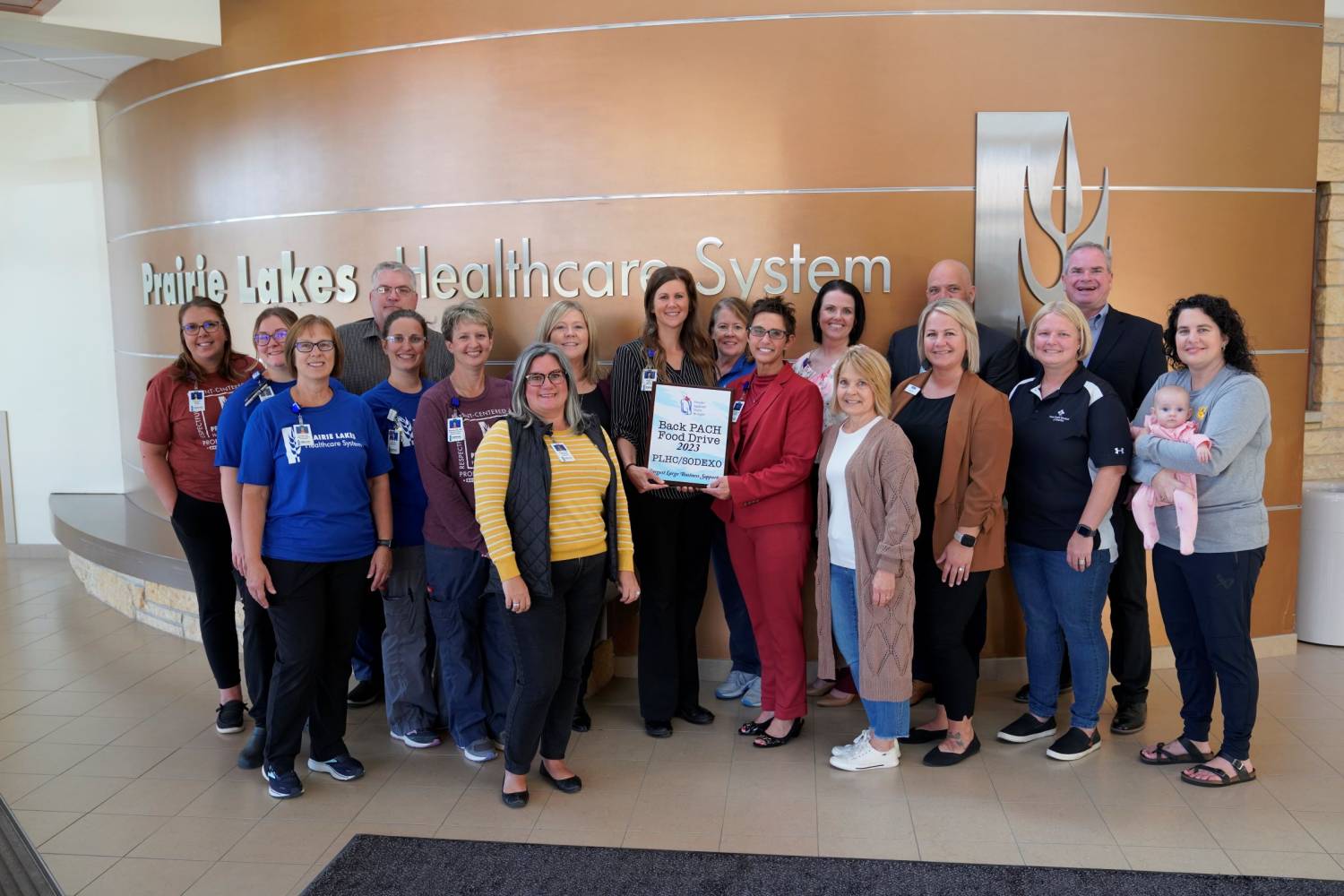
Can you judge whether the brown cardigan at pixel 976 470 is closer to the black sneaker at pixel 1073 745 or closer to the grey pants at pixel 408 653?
the black sneaker at pixel 1073 745

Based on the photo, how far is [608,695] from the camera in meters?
4.57

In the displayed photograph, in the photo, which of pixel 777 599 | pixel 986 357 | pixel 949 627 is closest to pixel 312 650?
pixel 777 599

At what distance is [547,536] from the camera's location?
3238 millimetres

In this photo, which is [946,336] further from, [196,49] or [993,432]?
[196,49]

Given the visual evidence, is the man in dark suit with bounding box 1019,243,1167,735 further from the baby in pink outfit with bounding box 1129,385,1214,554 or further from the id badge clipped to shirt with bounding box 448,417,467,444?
the id badge clipped to shirt with bounding box 448,417,467,444

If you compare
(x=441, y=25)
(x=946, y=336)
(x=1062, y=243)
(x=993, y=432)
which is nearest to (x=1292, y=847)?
(x=993, y=432)

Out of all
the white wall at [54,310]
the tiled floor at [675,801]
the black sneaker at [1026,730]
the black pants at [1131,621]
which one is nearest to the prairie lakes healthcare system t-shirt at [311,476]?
the tiled floor at [675,801]

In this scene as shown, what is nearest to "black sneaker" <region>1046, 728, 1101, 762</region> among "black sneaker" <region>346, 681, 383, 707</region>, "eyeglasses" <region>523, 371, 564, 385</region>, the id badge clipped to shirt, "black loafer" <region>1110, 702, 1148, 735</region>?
"black loafer" <region>1110, 702, 1148, 735</region>

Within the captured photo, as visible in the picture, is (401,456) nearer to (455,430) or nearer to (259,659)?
(455,430)

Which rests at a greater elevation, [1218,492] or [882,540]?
[1218,492]

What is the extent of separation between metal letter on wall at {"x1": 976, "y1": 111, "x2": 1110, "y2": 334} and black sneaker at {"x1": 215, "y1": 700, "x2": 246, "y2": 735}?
371cm

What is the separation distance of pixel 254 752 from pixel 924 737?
104 inches

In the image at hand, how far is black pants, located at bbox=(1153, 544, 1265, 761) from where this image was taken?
11.4 feet

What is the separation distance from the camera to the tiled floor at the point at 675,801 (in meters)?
3.12
